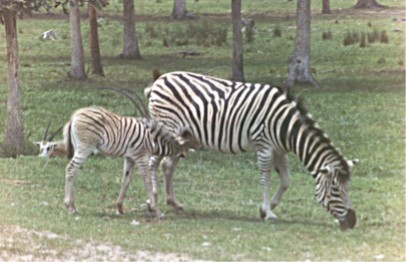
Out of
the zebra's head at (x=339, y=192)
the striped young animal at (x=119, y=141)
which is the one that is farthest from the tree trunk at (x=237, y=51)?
the zebra's head at (x=339, y=192)

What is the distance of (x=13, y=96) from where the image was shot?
1548 cm

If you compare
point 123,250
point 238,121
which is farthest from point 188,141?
point 123,250

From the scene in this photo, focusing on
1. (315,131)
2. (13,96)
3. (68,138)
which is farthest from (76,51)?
(315,131)

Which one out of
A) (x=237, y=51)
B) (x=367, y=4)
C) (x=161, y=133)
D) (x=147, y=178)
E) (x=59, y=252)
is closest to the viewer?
(x=59, y=252)

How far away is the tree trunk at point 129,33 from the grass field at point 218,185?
2.16 feet

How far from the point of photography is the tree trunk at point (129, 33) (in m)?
29.0

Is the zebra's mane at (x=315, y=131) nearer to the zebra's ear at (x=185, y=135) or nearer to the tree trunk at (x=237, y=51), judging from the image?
the zebra's ear at (x=185, y=135)

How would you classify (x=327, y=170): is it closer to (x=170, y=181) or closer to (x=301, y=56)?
(x=170, y=181)

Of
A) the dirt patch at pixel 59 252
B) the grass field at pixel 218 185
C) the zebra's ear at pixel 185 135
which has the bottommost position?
the grass field at pixel 218 185

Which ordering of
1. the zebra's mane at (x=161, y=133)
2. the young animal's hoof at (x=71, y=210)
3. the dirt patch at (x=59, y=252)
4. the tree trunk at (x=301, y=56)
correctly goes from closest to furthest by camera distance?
the dirt patch at (x=59, y=252) < the young animal's hoof at (x=71, y=210) < the zebra's mane at (x=161, y=133) < the tree trunk at (x=301, y=56)

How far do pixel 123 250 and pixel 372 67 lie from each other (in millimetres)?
18397

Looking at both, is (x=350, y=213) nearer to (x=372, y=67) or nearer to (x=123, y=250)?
(x=123, y=250)

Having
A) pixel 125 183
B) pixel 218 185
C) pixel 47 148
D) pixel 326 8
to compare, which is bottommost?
pixel 218 185

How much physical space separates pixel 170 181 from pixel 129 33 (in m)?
18.3
